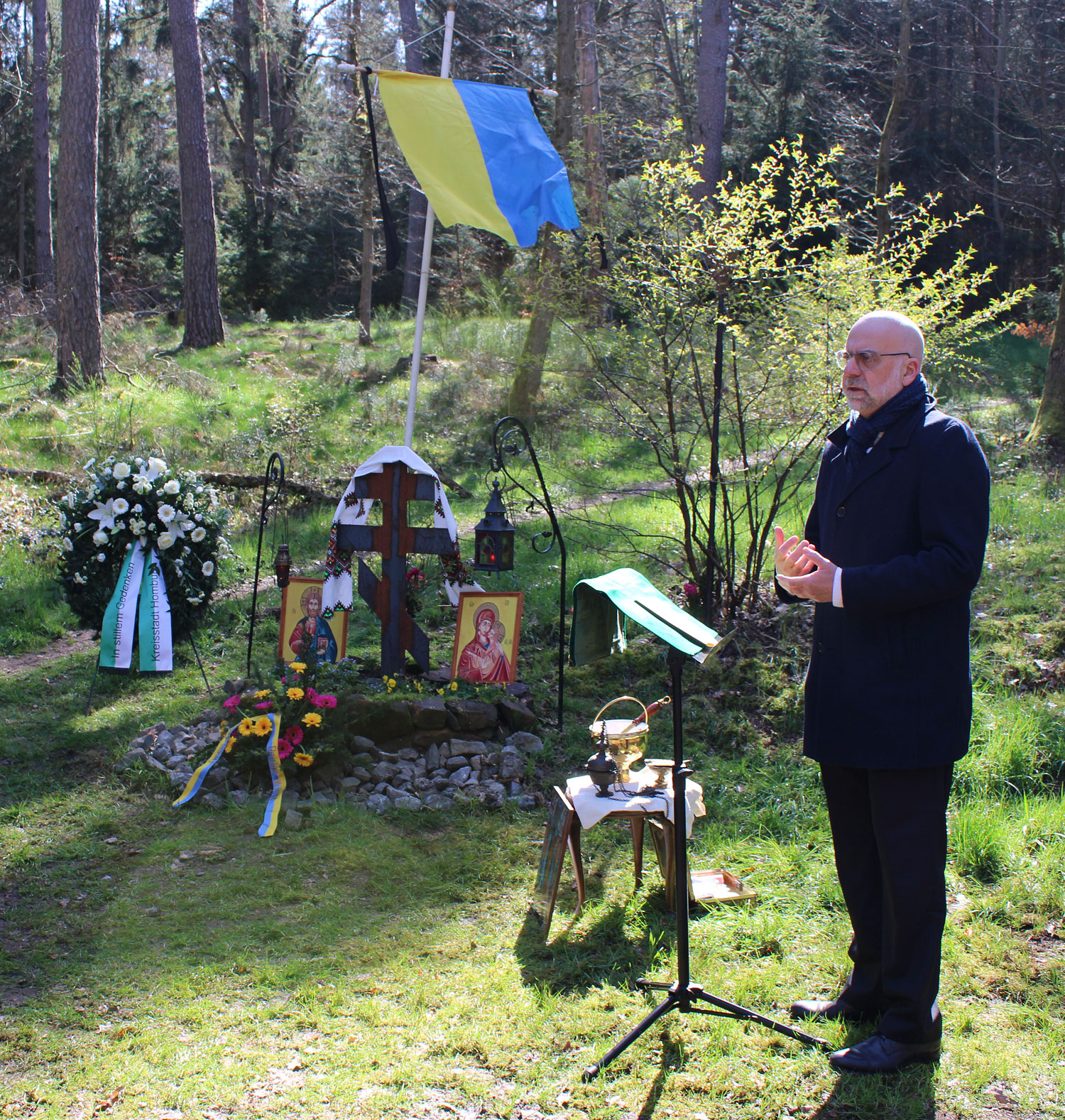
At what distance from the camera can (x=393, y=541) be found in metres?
5.37

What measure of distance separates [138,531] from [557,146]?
9145mm

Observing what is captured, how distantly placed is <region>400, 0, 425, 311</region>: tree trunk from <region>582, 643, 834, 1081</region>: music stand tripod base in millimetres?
15491

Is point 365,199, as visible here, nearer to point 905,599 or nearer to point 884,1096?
point 905,599

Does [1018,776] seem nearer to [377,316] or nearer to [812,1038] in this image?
[812,1038]

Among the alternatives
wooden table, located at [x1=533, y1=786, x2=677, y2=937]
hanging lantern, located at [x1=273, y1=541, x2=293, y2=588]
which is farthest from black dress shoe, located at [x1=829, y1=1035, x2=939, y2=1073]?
hanging lantern, located at [x1=273, y1=541, x2=293, y2=588]

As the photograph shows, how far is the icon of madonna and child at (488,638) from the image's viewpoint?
5422 mm

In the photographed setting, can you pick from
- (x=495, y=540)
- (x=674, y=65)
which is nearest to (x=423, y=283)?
(x=495, y=540)

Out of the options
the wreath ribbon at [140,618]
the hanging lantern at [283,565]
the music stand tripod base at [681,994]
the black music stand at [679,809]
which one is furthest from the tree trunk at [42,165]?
the music stand tripod base at [681,994]

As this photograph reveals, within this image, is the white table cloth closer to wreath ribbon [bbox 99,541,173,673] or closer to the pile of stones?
the pile of stones

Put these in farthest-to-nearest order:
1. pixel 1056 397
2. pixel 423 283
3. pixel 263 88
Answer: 1. pixel 263 88
2. pixel 1056 397
3. pixel 423 283

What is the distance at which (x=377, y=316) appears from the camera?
69.8 ft

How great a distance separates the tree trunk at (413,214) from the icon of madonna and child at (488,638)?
12832 millimetres

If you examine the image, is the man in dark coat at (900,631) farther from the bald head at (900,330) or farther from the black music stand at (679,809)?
the black music stand at (679,809)

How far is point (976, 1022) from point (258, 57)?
27.6 m
